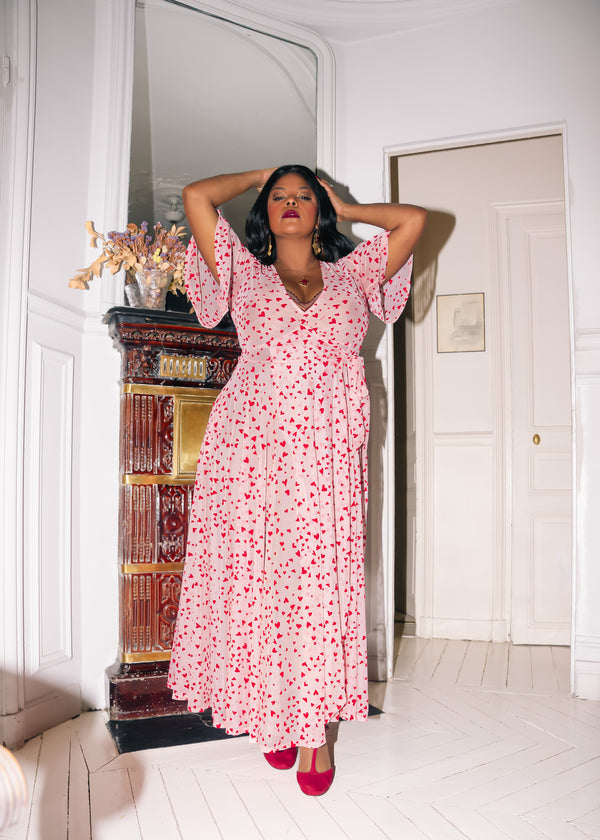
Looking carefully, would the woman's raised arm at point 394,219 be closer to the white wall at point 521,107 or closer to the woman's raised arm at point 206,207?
the woman's raised arm at point 206,207

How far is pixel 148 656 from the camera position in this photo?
228cm

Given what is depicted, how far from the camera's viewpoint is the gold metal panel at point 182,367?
7.72 feet

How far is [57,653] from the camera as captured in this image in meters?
2.28

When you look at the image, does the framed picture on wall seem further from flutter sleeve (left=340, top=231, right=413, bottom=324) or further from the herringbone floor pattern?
the herringbone floor pattern

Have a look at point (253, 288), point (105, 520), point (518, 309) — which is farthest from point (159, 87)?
point (518, 309)

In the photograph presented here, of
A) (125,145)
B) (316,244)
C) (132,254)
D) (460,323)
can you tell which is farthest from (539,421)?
(125,145)

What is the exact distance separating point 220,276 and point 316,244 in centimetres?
34

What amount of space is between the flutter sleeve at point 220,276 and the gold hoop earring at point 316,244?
0.71 feet

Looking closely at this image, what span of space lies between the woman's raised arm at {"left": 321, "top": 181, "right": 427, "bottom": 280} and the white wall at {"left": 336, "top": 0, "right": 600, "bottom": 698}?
876 millimetres

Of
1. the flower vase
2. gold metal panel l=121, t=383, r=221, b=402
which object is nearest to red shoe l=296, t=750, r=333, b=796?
gold metal panel l=121, t=383, r=221, b=402

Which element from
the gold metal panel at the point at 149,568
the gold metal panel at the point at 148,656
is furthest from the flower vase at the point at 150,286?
the gold metal panel at the point at 148,656

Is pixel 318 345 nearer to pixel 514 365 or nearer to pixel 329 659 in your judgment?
pixel 329 659

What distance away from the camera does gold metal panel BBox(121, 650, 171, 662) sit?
226cm

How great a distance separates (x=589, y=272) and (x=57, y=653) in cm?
250
